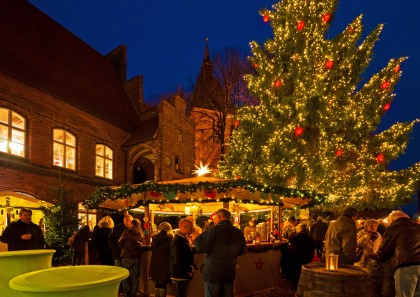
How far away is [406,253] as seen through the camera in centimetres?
564

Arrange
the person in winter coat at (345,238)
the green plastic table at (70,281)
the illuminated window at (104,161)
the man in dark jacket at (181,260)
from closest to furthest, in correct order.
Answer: the green plastic table at (70,281) → the man in dark jacket at (181,260) → the person in winter coat at (345,238) → the illuminated window at (104,161)

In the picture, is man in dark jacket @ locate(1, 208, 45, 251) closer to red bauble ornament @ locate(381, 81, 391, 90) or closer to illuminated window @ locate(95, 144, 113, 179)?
illuminated window @ locate(95, 144, 113, 179)

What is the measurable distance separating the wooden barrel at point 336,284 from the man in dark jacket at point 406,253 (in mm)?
1087

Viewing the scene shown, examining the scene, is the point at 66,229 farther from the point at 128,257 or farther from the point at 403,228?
the point at 403,228

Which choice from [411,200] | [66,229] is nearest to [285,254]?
[66,229]

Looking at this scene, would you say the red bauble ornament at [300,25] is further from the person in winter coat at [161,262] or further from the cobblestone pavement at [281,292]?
the person in winter coat at [161,262]

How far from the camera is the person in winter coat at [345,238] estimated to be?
22.8ft

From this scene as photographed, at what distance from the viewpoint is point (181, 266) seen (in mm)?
6656

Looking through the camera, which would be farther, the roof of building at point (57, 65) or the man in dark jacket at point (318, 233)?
the roof of building at point (57, 65)

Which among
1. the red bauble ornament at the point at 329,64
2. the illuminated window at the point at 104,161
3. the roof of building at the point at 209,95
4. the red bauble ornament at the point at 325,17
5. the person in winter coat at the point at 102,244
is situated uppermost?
the red bauble ornament at the point at 325,17

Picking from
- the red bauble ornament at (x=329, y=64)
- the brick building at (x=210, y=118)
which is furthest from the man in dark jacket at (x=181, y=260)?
the brick building at (x=210, y=118)

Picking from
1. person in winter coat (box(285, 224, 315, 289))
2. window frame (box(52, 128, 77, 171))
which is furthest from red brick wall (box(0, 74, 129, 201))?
person in winter coat (box(285, 224, 315, 289))

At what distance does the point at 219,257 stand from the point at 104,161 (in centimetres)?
1603

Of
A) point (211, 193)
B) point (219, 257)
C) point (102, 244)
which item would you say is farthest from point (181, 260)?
point (102, 244)
